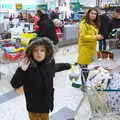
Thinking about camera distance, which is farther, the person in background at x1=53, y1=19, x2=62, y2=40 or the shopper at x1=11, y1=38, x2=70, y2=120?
the person in background at x1=53, y1=19, x2=62, y2=40

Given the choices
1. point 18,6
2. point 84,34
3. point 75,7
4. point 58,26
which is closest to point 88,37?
point 84,34

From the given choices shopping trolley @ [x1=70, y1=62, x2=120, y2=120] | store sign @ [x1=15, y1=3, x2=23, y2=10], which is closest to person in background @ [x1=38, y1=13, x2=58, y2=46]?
shopping trolley @ [x1=70, y1=62, x2=120, y2=120]

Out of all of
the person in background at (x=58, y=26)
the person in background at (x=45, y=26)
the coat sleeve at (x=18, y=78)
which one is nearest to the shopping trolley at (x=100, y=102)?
the coat sleeve at (x=18, y=78)

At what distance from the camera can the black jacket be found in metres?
2.19

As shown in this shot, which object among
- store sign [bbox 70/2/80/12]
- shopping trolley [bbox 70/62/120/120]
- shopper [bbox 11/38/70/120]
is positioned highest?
store sign [bbox 70/2/80/12]

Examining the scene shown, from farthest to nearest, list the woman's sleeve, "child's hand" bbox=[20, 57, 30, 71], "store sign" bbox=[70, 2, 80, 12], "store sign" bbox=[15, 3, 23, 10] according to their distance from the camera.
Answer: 1. "store sign" bbox=[70, 2, 80, 12]
2. "store sign" bbox=[15, 3, 23, 10]
3. the woman's sleeve
4. "child's hand" bbox=[20, 57, 30, 71]

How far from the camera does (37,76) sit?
222 cm

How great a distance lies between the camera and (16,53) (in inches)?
178

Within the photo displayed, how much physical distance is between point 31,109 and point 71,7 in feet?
25.2

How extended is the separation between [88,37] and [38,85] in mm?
1463

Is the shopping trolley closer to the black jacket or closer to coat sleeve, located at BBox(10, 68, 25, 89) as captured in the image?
the black jacket

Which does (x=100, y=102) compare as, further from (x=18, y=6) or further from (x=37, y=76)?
(x=18, y=6)

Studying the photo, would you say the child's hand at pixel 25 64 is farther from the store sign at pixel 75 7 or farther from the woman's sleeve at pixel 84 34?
the store sign at pixel 75 7

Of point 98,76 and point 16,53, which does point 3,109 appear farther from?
point 98,76
